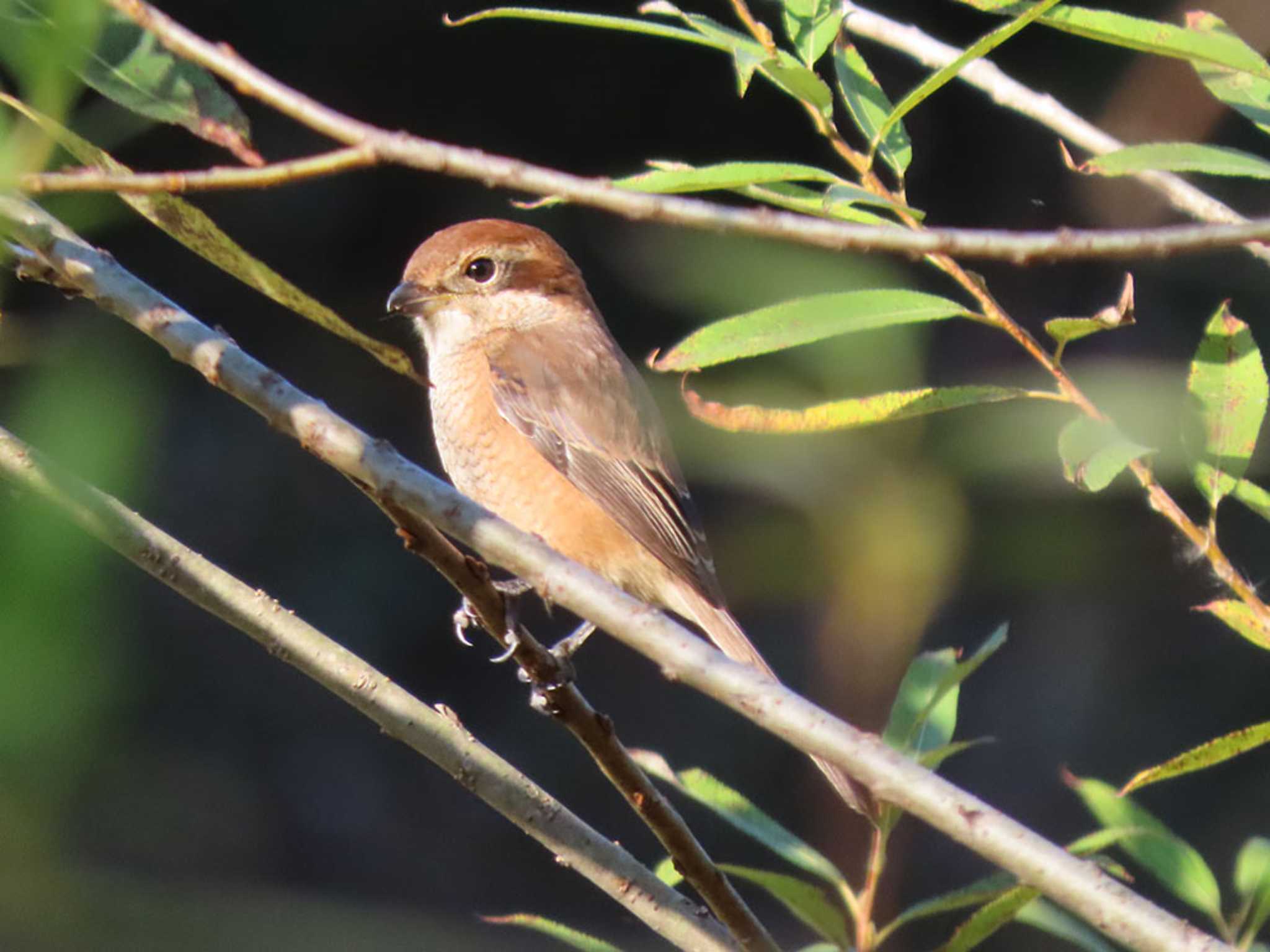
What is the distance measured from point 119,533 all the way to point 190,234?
364mm

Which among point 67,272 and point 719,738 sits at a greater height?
point 719,738

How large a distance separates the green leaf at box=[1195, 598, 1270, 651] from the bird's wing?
1661mm

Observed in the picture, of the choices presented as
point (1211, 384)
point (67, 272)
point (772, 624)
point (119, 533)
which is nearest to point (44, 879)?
point (119, 533)

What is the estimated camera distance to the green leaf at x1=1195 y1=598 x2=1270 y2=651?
1506 millimetres

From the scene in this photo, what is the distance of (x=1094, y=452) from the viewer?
1577mm

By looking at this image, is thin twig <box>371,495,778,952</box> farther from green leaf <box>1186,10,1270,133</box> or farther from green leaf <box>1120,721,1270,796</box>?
green leaf <box>1186,10,1270,133</box>

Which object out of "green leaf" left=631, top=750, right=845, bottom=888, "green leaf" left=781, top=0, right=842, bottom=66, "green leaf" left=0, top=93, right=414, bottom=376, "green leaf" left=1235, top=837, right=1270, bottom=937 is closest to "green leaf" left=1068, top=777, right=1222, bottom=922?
"green leaf" left=1235, top=837, right=1270, bottom=937

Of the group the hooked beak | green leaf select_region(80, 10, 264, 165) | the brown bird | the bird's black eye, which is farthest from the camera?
the bird's black eye

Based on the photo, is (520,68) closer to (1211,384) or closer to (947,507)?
(947,507)

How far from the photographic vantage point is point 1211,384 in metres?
1.76

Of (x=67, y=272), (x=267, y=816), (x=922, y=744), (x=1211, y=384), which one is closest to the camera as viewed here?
(x=67, y=272)

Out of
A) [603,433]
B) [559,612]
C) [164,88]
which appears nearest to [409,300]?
[603,433]

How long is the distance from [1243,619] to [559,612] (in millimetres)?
3353

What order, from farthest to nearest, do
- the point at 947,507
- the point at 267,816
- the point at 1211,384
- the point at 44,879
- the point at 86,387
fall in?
the point at 267,816
the point at 947,507
the point at 44,879
the point at 1211,384
the point at 86,387
